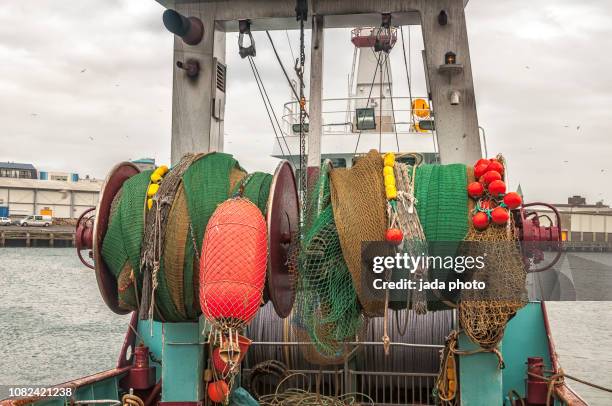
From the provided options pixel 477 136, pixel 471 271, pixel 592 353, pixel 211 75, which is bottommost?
pixel 592 353

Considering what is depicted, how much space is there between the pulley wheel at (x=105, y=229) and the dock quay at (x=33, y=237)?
72.3 meters

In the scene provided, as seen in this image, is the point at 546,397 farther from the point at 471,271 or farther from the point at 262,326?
the point at 262,326

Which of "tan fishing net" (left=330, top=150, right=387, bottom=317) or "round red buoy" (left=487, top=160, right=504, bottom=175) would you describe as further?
"round red buoy" (left=487, top=160, right=504, bottom=175)

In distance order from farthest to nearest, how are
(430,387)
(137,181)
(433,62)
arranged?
(433,62)
(430,387)
(137,181)

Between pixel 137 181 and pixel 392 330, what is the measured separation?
3009mm

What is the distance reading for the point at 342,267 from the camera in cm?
516

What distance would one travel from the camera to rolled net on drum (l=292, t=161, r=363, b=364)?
5.13 metres

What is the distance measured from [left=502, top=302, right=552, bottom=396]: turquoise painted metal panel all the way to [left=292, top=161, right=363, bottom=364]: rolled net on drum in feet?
8.45

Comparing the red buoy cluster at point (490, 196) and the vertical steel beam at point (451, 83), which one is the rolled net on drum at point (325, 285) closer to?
the red buoy cluster at point (490, 196)

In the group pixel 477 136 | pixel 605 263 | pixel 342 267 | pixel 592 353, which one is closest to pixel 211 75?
pixel 477 136

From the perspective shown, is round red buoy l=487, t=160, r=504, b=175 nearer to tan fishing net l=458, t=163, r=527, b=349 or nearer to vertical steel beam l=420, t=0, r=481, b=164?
tan fishing net l=458, t=163, r=527, b=349

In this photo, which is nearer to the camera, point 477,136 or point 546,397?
point 546,397

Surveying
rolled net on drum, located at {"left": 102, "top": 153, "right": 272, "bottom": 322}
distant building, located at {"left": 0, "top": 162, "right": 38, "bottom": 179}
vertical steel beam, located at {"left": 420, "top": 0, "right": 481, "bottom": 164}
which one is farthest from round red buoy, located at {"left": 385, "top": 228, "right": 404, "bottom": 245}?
distant building, located at {"left": 0, "top": 162, "right": 38, "bottom": 179}

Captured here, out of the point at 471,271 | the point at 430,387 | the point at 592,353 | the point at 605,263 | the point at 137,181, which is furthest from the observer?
the point at 605,263
